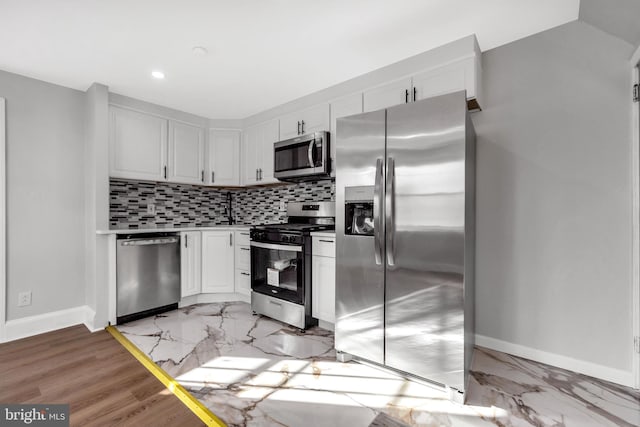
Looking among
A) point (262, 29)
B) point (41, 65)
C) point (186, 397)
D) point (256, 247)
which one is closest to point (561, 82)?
point (262, 29)

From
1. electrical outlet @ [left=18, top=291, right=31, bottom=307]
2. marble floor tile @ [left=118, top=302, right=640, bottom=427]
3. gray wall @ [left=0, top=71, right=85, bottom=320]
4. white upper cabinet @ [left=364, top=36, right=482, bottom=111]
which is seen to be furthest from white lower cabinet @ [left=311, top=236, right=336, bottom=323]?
electrical outlet @ [left=18, top=291, right=31, bottom=307]

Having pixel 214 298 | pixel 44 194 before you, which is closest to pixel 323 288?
pixel 214 298

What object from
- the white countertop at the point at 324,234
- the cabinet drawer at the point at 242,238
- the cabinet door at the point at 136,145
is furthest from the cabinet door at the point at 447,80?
the cabinet door at the point at 136,145

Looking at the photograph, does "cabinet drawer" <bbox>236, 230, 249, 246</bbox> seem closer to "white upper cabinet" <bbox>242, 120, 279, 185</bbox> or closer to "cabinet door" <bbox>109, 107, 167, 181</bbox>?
"white upper cabinet" <bbox>242, 120, 279, 185</bbox>

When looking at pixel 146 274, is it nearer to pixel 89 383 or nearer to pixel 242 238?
pixel 242 238

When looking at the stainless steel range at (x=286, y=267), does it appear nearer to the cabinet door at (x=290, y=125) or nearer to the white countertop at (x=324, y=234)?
the white countertop at (x=324, y=234)

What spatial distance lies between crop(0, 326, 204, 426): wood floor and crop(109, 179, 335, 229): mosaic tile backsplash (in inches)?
52.9

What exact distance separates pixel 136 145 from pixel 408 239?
304 centimetres

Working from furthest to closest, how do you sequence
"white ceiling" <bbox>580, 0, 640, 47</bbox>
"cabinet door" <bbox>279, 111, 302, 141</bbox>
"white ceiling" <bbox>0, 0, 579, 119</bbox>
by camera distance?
"cabinet door" <bbox>279, 111, 302, 141</bbox> → "white ceiling" <bbox>0, 0, 579, 119</bbox> → "white ceiling" <bbox>580, 0, 640, 47</bbox>

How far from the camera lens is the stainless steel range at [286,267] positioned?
2.76 meters

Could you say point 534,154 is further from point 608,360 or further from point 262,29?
point 262,29

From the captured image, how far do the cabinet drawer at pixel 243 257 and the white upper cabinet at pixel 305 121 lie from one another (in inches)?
55.0

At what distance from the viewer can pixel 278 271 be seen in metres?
2.95

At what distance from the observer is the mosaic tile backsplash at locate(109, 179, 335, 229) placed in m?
3.41
